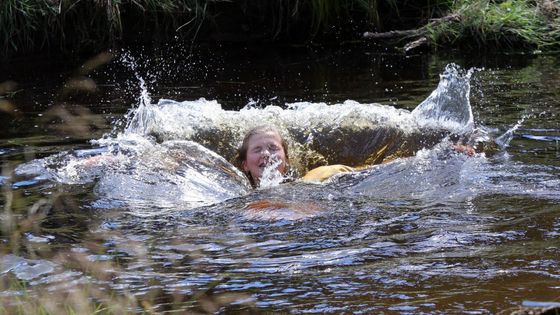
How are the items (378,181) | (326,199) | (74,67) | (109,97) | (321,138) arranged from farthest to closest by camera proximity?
(74,67) → (109,97) → (321,138) → (378,181) → (326,199)

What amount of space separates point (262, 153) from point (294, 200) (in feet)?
3.69

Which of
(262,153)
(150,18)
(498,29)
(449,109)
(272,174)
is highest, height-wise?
(150,18)

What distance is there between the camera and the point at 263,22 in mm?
13367

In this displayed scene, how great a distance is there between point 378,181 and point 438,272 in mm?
2034

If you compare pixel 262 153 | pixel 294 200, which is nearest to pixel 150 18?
pixel 262 153

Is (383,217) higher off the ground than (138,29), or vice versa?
(138,29)

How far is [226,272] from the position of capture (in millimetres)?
4590

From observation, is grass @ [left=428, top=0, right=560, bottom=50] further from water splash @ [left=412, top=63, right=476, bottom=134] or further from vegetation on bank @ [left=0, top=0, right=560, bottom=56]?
water splash @ [left=412, top=63, right=476, bottom=134]

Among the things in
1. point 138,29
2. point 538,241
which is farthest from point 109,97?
point 538,241

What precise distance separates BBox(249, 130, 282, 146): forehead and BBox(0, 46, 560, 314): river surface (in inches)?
12.2

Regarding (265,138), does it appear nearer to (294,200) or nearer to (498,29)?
(294,200)

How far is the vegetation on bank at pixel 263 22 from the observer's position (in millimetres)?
11703

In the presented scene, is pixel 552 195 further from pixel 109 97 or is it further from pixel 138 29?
pixel 138 29

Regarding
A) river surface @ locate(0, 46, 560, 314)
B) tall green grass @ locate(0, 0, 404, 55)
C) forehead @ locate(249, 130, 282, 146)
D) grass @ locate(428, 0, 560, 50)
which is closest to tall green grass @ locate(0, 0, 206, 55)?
tall green grass @ locate(0, 0, 404, 55)
